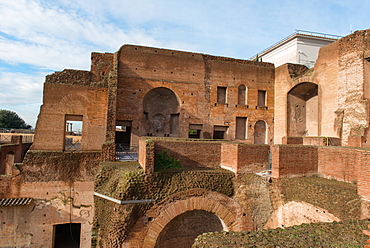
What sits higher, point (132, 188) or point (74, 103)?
point (74, 103)

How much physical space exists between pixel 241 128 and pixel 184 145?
9984 mm

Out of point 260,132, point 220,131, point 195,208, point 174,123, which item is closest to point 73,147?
point 174,123

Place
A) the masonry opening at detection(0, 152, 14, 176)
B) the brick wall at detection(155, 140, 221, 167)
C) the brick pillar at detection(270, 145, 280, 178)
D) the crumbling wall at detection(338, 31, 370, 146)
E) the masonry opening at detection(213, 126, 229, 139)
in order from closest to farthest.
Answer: the brick pillar at detection(270, 145, 280, 178) < the brick wall at detection(155, 140, 221, 167) < the crumbling wall at detection(338, 31, 370, 146) < the masonry opening at detection(0, 152, 14, 176) < the masonry opening at detection(213, 126, 229, 139)

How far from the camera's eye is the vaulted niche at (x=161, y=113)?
16406 mm

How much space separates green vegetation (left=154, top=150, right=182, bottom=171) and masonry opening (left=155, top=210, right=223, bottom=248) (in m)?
1.64

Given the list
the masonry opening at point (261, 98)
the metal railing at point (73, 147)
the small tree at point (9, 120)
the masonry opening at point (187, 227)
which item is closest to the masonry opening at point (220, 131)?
the masonry opening at point (261, 98)

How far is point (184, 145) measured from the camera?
28.2 ft

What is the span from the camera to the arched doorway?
1772 centimetres

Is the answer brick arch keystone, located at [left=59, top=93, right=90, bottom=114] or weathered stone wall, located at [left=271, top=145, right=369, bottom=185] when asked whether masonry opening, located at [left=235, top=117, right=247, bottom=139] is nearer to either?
weathered stone wall, located at [left=271, top=145, right=369, bottom=185]

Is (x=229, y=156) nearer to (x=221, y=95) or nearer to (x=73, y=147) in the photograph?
(x=221, y=95)

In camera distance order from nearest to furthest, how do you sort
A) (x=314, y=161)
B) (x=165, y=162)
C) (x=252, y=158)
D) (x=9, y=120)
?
1. (x=314, y=161)
2. (x=165, y=162)
3. (x=252, y=158)
4. (x=9, y=120)

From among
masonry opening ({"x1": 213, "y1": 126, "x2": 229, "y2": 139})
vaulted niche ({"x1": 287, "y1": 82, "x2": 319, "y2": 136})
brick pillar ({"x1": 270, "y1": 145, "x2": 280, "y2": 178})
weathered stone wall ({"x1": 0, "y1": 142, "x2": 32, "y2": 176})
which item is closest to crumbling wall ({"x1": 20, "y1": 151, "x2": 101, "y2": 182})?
weathered stone wall ({"x1": 0, "y1": 142, "x2": 32, "y2": 176})

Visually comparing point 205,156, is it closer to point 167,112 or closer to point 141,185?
point 141,185

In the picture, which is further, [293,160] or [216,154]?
[216,154]
